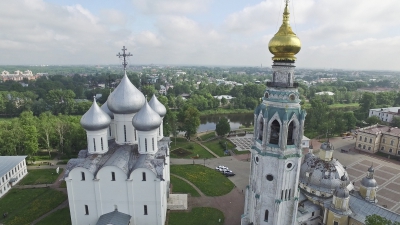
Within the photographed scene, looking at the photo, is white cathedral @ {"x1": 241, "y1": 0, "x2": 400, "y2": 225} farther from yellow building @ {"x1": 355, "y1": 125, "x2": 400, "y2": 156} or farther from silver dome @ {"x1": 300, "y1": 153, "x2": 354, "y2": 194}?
yellow building @ {"x1": 355, "y1": 125, "x2": 400, "y2": 156}

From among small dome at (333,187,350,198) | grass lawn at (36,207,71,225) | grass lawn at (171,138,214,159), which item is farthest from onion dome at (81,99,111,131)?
small dome at (333,187,350,198)

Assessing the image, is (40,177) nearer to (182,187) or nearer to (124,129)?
(124,129)

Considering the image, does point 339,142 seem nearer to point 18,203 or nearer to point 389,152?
point 389,152

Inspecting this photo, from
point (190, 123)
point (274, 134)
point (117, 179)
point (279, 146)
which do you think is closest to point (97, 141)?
point (117, 179)

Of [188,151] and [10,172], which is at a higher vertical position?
[10,172]

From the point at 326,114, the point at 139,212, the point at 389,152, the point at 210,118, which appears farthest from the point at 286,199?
the point at 210,118

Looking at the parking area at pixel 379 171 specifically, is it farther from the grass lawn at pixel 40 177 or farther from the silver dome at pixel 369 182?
the grass lawn at pixel 40 177
